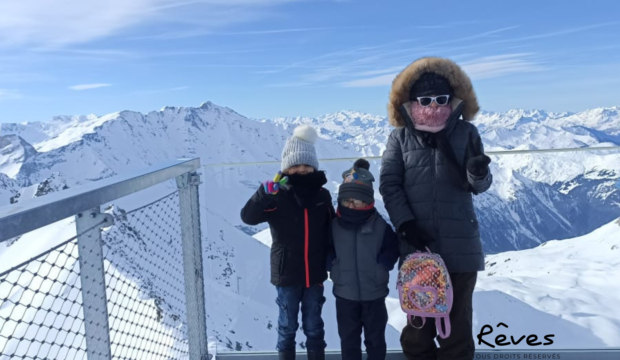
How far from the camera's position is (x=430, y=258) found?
2385 mm

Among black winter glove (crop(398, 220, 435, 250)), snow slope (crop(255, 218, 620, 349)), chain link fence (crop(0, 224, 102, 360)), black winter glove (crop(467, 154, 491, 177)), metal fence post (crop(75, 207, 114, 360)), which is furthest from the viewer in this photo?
snow slope (crop(255, 218, 620, 349))

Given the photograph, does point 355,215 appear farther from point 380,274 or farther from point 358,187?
point 380,274

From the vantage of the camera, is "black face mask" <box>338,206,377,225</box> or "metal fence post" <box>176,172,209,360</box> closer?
"black face mask" <box>338,206,377,225</box>

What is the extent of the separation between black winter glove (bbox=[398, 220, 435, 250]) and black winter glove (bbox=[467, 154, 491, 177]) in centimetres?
38

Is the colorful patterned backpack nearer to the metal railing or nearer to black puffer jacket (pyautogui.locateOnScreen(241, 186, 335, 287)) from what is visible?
black puffer jacket (pyautogui.locateOnScreen(241, 186, 335, 287))

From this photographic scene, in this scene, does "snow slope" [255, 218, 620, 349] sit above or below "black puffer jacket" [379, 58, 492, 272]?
below

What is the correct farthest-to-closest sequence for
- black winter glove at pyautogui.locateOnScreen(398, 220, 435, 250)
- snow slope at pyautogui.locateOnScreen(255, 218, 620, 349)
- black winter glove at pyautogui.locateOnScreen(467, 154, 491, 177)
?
snow slope at pyautogui.locateOnScreen(255, 218, 620, 349) → black winter glove at pyautogui.locateOnScreen(398, 220, 435, 250) → black winter glove at pyautogui.locateOnScreen(467, 154, 491, 177)

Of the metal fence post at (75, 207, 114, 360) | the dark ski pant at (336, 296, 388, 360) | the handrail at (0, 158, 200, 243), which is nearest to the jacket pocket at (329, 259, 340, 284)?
the dark ski pant at (336, 296, 388, 360)

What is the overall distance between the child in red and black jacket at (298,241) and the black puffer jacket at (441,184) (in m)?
0.41

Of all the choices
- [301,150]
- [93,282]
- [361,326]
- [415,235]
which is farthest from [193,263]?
[415,235]

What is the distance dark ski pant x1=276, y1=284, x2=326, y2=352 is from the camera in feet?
8.80

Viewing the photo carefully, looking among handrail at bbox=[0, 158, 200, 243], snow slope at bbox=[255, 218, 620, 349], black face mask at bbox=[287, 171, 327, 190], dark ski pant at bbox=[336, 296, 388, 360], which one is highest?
black face mask at bbox=[287, 171, 327, 190]

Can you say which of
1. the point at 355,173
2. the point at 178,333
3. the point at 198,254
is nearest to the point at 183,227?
the point at 198,254

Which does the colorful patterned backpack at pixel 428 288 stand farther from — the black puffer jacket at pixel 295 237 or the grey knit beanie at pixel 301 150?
the grey knit beanie at pixel 301 150
